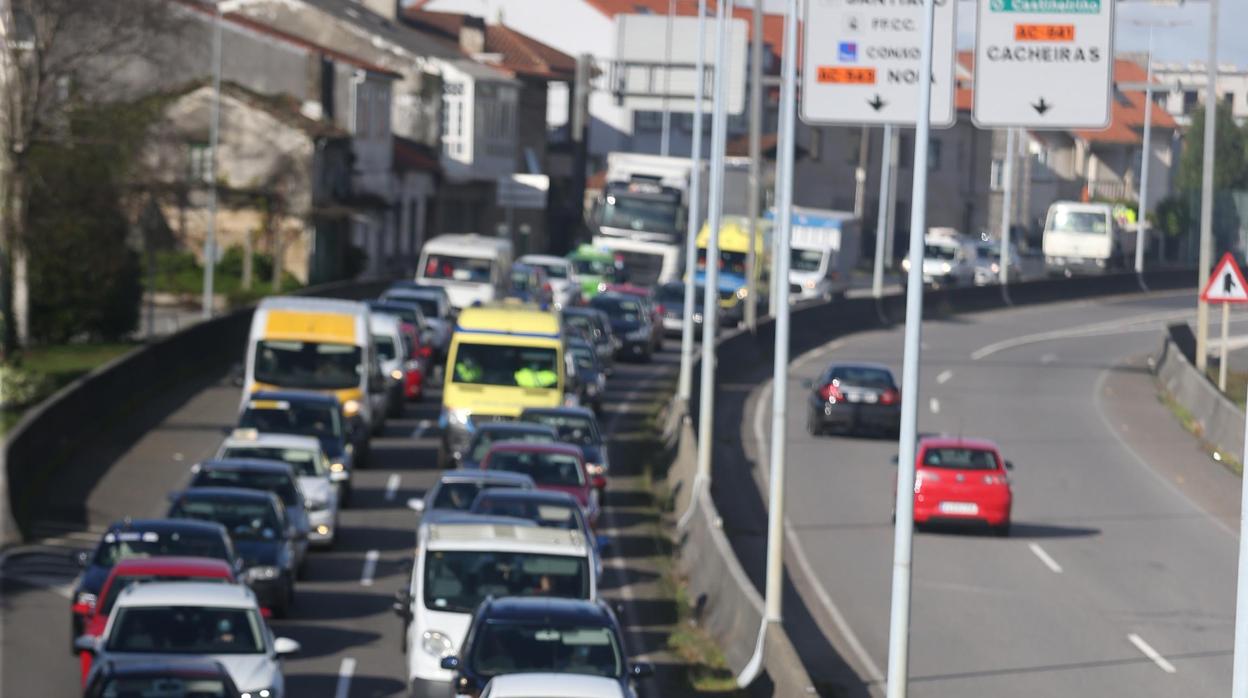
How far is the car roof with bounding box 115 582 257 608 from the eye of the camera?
55.8 ft

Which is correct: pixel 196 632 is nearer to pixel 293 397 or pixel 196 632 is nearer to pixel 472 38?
pixel 293 397

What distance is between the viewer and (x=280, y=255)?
59.0 metres

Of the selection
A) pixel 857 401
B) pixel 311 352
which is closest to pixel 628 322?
pixel 857 401

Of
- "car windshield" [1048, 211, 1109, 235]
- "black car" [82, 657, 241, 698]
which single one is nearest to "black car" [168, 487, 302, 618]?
"black car" [82, 657, 241, 698]

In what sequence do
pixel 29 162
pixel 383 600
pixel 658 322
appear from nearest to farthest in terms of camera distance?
pixel 383 600 < pixel 29 162 < pixel 658 322

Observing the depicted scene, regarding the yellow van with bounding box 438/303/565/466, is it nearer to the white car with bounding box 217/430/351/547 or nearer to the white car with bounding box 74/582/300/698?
the white car with bounding box 217/430/351/547

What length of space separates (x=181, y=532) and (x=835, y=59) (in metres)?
8.96

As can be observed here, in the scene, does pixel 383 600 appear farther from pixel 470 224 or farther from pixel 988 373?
pixel 470 224

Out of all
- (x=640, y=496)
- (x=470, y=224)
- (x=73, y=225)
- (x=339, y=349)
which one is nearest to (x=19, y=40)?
(x=73, y=225)

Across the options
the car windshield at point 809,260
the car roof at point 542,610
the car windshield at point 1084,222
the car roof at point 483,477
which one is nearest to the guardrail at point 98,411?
the car roof at point 483,477

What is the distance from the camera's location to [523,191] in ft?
253

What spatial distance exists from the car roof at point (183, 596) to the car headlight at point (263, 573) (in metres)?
4.10

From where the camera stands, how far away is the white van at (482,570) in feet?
60.5

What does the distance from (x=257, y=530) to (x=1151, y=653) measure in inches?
392
